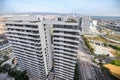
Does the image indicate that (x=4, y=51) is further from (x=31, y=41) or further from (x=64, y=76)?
(x=64, y=76)

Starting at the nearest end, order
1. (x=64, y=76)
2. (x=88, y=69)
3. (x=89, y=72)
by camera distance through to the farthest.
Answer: (x=64, y=76), (x=89, y=72), (x=88, y=69)

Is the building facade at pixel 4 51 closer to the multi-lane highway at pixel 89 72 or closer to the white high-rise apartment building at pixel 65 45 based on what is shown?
the white high-rise apartment building at pixel 65 45

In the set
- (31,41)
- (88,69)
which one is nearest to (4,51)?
(31,41)

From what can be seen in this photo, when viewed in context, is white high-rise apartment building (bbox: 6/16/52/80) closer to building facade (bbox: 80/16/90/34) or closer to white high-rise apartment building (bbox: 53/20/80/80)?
white high-rise apartment building (bbox: 53/20/80/80)

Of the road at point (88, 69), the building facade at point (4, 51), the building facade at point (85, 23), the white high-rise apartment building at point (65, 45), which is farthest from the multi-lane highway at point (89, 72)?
the building facade at point (85, 23)

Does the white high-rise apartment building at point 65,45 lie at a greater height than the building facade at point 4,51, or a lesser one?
greater

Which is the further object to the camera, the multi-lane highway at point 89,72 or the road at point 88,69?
the road at point 88,69
